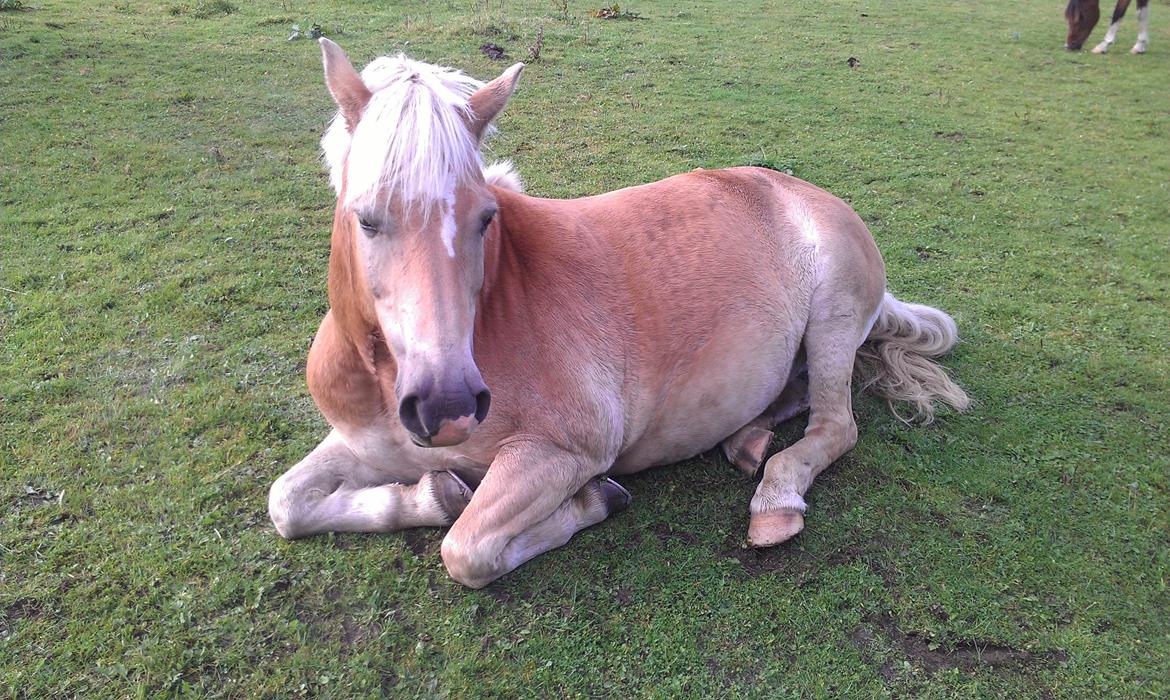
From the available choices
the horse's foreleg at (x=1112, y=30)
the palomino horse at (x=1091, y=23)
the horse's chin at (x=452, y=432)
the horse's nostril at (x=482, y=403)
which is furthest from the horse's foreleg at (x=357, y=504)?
the horse's foreleg at (x=1112, y=30)

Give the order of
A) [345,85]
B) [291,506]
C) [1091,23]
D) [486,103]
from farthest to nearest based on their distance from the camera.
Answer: [1091,23]
[291,506]
[486,103]
[345,85]

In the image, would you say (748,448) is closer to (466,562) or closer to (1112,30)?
(466,562)

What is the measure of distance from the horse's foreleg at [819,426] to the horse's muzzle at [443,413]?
60.0 inches

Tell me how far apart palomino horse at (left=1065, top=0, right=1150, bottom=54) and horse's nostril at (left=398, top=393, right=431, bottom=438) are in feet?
43.8

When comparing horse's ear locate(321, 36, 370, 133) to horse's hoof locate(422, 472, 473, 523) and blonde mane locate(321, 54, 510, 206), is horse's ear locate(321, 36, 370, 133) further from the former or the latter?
horse's hoof locate(422, 472, 473, 523)

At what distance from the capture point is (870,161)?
275 inches

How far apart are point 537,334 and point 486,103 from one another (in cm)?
89

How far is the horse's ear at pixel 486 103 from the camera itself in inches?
96.9

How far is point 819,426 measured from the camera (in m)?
3.55

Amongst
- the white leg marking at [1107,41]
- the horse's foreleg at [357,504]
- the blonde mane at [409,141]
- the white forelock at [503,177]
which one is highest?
the white leg marking at [1107,41]

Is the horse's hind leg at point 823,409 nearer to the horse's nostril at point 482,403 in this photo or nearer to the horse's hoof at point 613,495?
the horse's hoof at point 613,495

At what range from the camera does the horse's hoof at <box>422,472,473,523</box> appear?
112 inches

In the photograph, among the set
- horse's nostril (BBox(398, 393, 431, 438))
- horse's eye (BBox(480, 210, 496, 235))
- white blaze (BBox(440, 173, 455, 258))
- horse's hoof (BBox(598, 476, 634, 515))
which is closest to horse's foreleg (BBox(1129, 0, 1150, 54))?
horse's hoof (BBox(598, 476, 634, 515))

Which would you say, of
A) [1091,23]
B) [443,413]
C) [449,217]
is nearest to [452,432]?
[443,413]
